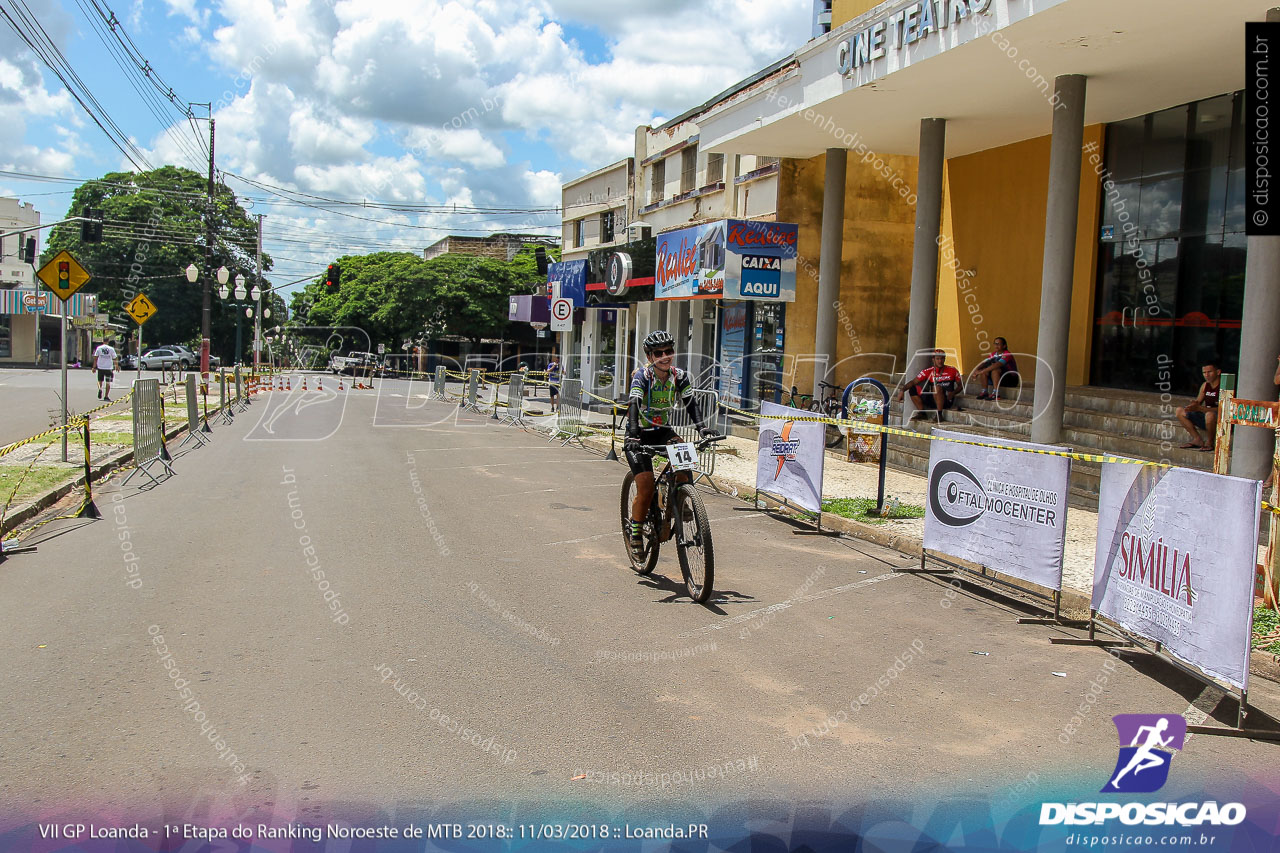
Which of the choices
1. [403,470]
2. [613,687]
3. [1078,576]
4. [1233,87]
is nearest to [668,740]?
[613,687]

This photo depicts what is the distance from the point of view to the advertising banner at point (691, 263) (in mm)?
20578

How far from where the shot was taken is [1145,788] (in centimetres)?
434

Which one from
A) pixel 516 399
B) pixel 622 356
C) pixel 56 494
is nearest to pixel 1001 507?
pixel 56 494

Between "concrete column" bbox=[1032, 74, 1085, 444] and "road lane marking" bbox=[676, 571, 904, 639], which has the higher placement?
"concrete column" bbox=[1032, 74, 1085, 444]

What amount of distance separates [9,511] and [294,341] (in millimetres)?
110498

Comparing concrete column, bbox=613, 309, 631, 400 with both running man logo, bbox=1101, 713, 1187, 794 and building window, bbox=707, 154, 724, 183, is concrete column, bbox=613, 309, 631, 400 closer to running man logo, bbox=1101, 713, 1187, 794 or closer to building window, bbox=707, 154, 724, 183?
building window, bbox=707, 154, 724, 183

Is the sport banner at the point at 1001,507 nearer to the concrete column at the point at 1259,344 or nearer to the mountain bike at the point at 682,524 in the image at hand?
the mountain bike at the point at 682,524

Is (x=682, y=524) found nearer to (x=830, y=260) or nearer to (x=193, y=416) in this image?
(x=830, y=260)

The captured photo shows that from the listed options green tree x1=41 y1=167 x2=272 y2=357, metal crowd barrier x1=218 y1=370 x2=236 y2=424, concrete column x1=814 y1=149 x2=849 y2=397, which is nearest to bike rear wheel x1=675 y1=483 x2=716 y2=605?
concrete column x1=814 y1=149 x2=849 y2=397

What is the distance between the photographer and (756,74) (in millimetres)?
22000

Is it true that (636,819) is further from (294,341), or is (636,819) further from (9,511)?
(294,341)

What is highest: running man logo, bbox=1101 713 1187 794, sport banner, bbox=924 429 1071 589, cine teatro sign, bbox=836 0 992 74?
cine teatro sign, bbox=836 0 992 74

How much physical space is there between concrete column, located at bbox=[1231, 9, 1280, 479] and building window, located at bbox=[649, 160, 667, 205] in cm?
2224

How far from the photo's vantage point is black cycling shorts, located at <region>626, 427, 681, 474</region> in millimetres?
7934
